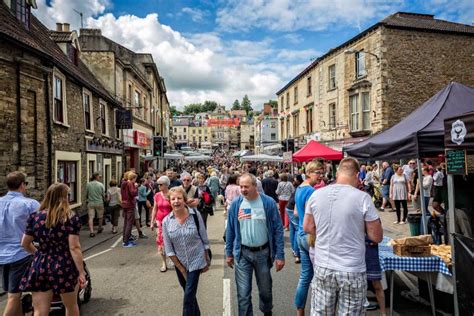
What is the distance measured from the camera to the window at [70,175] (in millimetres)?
11375

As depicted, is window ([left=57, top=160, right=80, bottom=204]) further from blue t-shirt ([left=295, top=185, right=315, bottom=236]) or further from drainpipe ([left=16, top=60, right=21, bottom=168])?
blue t-shirt ([left=295, top=185, right=315, bottom=236])

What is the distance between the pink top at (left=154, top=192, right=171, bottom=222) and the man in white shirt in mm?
3988

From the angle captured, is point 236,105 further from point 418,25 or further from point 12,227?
point 12,227

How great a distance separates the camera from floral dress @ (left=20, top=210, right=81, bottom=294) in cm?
330

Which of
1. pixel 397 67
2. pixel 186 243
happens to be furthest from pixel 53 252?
pixel 397 67

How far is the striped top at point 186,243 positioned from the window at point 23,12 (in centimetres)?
1026

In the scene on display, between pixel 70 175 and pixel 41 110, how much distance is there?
339cm

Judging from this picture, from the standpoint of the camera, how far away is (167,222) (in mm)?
3918

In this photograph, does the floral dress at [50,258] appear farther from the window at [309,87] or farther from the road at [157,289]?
the window at [309,87]

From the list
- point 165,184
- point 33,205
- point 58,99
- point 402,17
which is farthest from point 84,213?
point 402,17

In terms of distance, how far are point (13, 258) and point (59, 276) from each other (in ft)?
3.18

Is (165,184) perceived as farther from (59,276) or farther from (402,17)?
(402,17)

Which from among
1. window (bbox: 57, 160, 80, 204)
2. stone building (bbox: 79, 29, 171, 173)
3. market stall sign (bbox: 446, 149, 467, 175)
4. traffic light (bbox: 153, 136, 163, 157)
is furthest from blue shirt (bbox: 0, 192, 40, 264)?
stone building (bbox: 79, 29, 171, 173)

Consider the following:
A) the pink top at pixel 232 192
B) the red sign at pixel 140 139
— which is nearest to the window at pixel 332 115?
the red sign at pixel 140 139
